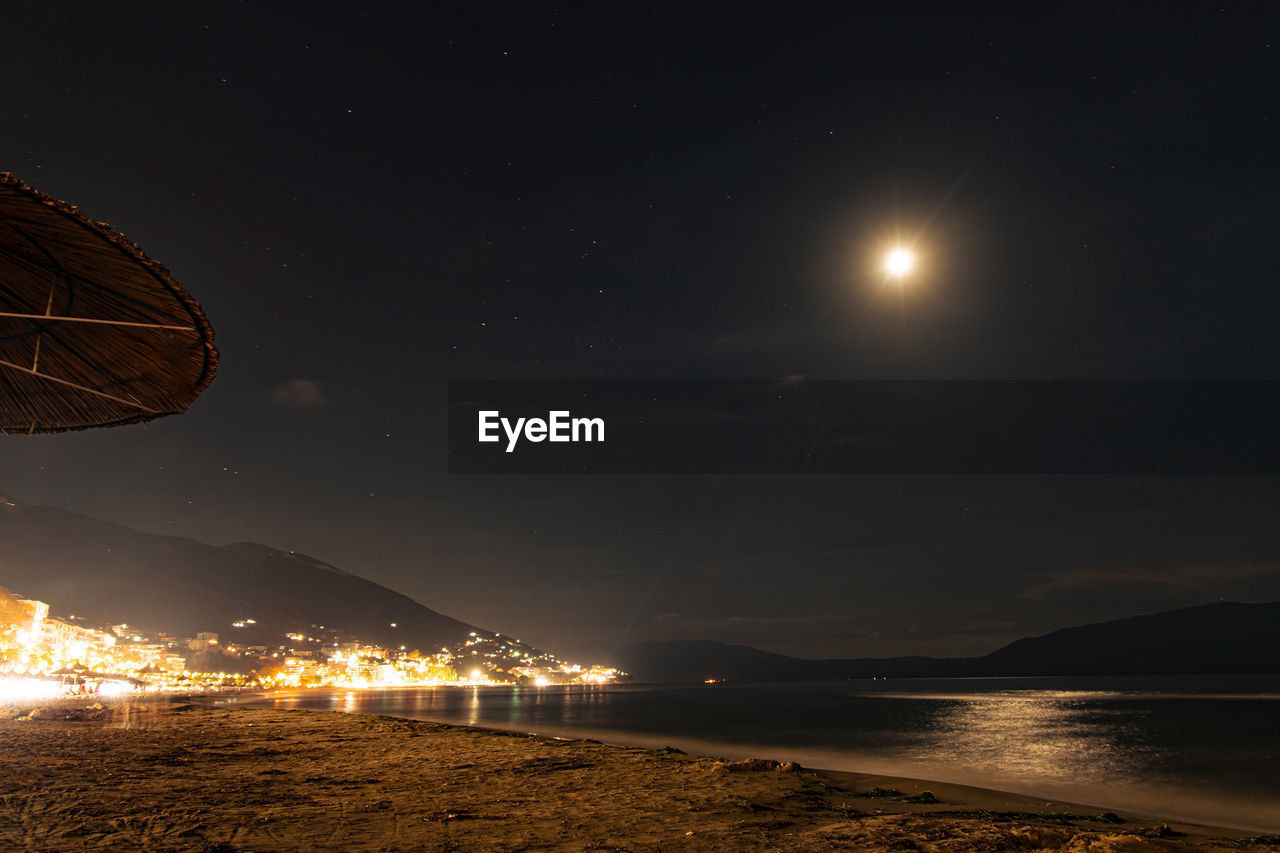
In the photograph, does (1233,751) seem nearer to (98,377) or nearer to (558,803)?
(558,803)

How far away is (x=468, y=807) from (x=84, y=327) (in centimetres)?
707

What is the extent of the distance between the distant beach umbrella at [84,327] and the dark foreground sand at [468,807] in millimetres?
4054

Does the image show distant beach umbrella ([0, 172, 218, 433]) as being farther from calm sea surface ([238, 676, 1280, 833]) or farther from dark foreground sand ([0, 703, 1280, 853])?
calm sea surface ([238, 676, 1280, 833])

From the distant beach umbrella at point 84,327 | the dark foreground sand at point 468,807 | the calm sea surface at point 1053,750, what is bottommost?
the calm sea surface at point 1053,750

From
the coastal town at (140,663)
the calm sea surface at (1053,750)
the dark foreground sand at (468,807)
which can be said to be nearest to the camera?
the dark foreground sand at (468,807)

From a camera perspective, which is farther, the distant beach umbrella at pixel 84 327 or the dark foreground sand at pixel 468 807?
the dark foreground sand at pixel 468 807

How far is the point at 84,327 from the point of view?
22.5 ft

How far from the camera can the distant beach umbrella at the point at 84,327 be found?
18.3ft

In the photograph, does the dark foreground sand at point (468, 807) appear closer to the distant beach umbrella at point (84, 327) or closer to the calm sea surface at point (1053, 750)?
the distant beach umbrella at point (84, 327)

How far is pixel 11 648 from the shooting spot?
103 metres

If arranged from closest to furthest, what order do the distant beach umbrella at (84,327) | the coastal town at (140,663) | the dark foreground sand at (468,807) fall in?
the distant beach umbrella at (84,327), the dark foreground sand at (468,807), the coastal town at (140,663)

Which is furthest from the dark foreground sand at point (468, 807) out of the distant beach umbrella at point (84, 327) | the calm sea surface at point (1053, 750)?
the calm sea surface at point (1053, 750)

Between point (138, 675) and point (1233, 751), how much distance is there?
147529mm

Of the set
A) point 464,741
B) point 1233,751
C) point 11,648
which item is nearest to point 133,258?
point 464,741
